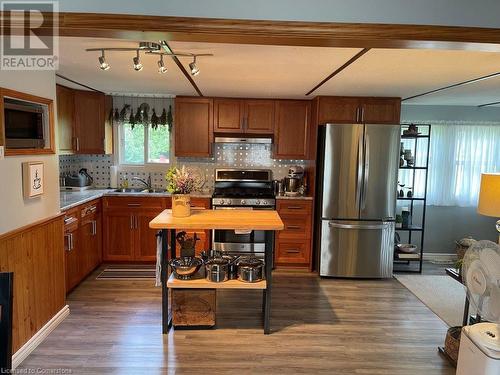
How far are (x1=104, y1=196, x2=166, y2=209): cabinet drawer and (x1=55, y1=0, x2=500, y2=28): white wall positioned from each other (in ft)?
11.0

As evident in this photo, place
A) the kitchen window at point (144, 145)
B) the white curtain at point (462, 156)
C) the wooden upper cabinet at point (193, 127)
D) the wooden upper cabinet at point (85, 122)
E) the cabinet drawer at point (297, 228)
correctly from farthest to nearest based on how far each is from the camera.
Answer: the kitchen window at point (144, 145) → the white curtain at point (462, 156) → the wooden upper cabinet at point (193, 127) → the cabinet drawer at point (297, 228) → the wooden upper cabinet at point (85, 122)

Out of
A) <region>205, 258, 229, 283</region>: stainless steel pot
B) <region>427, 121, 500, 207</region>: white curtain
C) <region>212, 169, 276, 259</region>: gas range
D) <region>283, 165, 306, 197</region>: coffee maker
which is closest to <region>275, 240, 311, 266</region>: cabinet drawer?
<region>212, 169, 276, 259</region>: gas range

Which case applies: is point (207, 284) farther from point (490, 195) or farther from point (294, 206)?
point (490, 195)

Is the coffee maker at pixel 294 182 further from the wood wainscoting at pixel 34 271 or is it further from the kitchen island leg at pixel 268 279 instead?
the wood wainscoting at pixel 34 271

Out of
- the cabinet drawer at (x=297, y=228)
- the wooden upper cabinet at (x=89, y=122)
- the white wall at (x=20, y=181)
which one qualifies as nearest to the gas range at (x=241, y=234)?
the cabinet drawer at (x=297, y=228)

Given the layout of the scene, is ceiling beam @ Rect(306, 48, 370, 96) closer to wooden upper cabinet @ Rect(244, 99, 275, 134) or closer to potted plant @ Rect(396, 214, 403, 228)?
wooden upper cabinet @ Rect(244, 99, 275, 134)

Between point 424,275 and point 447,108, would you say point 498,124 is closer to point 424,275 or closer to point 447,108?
point 447,108

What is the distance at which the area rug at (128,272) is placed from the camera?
4.29 metres

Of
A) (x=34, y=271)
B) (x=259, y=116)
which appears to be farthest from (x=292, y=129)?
(x=34, y=271)

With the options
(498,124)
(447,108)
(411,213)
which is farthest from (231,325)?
(498,124)

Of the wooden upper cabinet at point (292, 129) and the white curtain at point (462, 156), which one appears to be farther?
the white curtain at point (462, 156)

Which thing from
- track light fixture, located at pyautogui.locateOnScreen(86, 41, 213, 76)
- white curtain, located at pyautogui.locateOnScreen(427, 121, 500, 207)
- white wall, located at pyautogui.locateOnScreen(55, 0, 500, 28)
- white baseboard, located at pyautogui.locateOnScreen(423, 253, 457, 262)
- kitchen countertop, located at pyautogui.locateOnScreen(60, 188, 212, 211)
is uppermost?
track light fixture, located at pyautogui.locateOnScreen(86, 41, 213, 76)

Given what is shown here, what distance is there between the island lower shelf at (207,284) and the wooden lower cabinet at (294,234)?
67.7 inches

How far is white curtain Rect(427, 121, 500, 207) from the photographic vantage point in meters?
5.13
